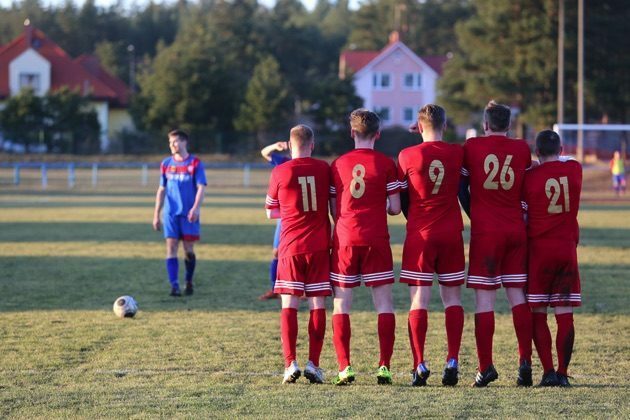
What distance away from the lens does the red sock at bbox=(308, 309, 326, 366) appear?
7.54 m

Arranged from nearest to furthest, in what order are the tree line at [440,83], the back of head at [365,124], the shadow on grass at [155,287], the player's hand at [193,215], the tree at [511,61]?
the back of head at [365,124]
the shadow on grass at [155,287]
the player's hand at [193,215]
the tree at [511,61]
the tree line at [440,83]

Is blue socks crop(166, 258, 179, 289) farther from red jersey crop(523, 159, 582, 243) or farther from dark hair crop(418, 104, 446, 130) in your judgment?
red jersey crop(523, 159, 582, 243)

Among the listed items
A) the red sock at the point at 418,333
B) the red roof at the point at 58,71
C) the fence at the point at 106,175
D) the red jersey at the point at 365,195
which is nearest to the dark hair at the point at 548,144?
the red jersey at the point at 365,195

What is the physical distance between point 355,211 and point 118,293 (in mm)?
6071

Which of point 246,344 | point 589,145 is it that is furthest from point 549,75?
point 246,344

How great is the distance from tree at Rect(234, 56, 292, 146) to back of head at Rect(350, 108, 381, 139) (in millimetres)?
53403

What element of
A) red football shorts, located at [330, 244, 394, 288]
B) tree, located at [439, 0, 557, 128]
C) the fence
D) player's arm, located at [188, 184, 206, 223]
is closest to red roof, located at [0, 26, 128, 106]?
the fence

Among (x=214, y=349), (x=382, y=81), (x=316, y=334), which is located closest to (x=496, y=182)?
(x=316, y=334)

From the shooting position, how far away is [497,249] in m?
7.40

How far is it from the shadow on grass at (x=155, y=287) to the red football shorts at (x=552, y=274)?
3.97 m

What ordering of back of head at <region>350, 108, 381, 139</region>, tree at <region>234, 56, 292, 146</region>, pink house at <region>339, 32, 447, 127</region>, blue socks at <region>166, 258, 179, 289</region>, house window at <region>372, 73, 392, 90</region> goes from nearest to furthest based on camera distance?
back of head at <region>350, 108, 381, 139</region> → blue socks at <region>166, 258, 179, 289</region> → tree at <region>234, 56, 292, 146</region> → pink house at <region>339, 32, 447, 127</region> → house window at <region>372, 73, 392, 90</region>

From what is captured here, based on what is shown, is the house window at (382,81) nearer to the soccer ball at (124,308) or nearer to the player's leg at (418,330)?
the soccer ball at (124,308)

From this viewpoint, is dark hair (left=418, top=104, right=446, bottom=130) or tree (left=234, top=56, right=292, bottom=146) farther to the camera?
tree (left=234, top=56, right=292, bottom=146)

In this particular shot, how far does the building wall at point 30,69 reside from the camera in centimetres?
6644
